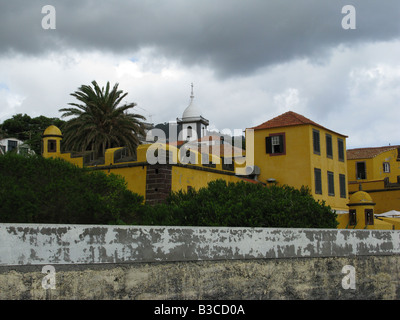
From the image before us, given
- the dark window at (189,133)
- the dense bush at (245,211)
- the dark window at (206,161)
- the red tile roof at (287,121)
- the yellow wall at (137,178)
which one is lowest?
the dense bush at (245,211)

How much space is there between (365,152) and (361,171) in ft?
6.83

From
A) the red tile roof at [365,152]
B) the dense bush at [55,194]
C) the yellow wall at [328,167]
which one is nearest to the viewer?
the dense bush at [55,194]

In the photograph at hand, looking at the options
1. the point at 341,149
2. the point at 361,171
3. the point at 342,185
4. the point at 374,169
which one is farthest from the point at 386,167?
the point at 342,185

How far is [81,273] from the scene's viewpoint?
478 cm

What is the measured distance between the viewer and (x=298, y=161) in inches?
1193

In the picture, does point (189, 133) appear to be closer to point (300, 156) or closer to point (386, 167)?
point (386, 167)

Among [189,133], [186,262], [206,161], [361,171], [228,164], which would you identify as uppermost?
[189,133]

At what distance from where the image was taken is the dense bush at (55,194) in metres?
7.94

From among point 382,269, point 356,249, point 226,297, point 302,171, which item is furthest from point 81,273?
point 302,171

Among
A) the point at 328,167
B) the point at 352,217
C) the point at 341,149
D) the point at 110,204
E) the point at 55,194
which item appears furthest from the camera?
the point at 341,149

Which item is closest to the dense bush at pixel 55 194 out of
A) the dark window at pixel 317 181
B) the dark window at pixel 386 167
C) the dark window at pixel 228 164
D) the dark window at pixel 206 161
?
the dark window at pixel 206 161

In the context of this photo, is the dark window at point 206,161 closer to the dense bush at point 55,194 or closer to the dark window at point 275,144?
the dark window at point 275,144

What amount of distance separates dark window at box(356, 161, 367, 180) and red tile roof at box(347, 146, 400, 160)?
65 centimetres

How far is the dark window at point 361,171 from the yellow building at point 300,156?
11777mm
